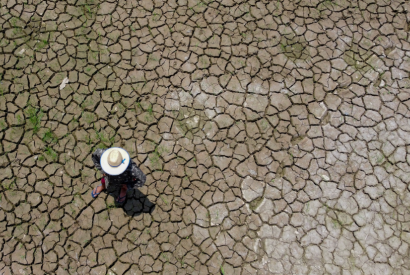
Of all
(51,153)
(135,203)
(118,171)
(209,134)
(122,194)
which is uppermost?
(118,171)

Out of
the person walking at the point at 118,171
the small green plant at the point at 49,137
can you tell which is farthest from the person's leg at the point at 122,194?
the small green plant at the point at 49,137

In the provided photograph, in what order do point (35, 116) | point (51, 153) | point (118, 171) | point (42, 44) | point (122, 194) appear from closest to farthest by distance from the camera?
1. point (118, 171)
2. point (122, 194)
3. point (51, 153)
4. point (35, 116)
5. point (42, 44)

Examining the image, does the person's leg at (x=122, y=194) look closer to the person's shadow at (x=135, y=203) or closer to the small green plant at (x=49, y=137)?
the person's shadow at (x=135, y=203)

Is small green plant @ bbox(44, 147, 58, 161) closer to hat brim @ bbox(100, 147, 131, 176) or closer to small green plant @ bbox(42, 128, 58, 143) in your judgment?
small green plant @ bbox(42, 128, 58, 143)

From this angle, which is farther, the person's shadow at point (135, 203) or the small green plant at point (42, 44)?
the small green plant at point (42, 44)

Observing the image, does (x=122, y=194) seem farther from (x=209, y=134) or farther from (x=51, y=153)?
(x=209, y=134)

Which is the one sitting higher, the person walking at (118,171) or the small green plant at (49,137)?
the person walking at (118,171)

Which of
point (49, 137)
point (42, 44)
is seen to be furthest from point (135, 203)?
point (42, 44)

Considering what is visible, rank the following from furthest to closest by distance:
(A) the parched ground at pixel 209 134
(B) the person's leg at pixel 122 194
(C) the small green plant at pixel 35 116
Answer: (C) the small green plant at pixel 35 116
(B) the person's leg at pixel 122 194
(A) the parched ground at pixel 209 134
